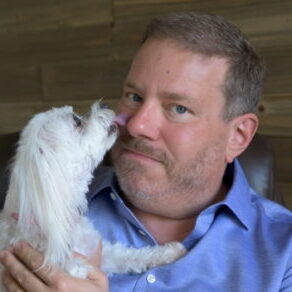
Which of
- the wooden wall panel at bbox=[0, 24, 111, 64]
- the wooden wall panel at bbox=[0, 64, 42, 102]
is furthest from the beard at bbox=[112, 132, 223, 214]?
the wooden wall panel at bbox=[0, 64, 42, 102]

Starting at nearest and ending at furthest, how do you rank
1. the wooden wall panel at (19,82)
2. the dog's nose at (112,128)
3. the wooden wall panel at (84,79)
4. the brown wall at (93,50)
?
the dog's nose at (112,128) < the brown wall at (93,50) < the wooden wall panel at (84,79) < the wooden wall panel at (19,82)

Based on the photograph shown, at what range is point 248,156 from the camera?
4.91 ft

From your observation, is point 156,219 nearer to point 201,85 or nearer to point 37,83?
point 201,85

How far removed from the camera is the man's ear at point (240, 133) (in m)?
1.31

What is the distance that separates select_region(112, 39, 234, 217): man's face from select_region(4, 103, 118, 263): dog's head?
0.22 feet

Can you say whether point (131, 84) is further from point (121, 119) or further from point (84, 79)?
point (84, 79)

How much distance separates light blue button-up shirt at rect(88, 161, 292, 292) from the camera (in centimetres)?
111

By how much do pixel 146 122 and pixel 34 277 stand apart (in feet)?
1.38

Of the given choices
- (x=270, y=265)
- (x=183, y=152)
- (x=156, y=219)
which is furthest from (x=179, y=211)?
(x=270, y=265)

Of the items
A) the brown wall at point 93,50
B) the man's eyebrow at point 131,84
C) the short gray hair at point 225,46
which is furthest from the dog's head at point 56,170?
the brown wall at point 93,50

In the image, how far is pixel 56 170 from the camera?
42.7 inches

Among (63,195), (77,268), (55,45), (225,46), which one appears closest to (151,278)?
(77,268)

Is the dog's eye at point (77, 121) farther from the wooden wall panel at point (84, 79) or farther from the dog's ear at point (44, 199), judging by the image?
the wooden wall panel at point (84, 79)

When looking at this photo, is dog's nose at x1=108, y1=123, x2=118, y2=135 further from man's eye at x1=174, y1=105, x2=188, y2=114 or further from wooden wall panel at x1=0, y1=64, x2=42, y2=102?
wooden wall panel at x1=0, y1=64, x2=42, y2=102
